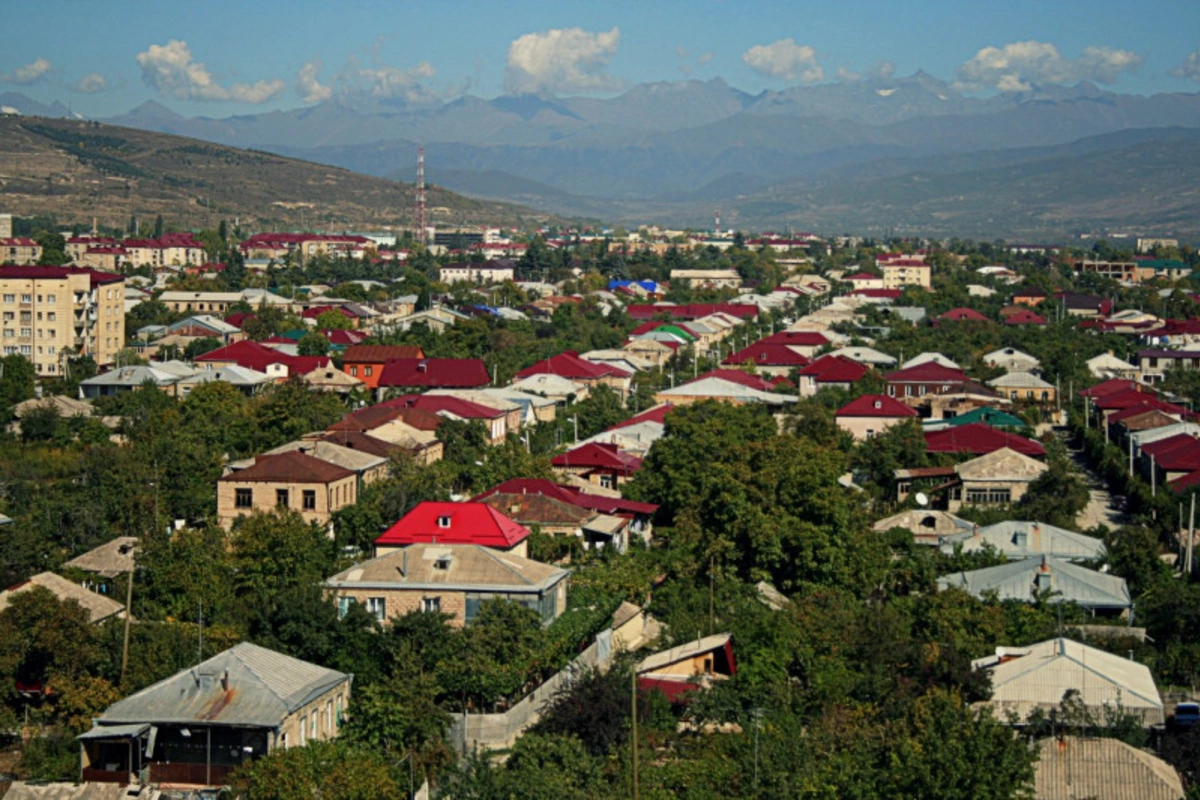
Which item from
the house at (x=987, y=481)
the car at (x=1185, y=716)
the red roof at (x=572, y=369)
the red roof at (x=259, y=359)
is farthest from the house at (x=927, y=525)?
the red roof at (x=259, y=359)

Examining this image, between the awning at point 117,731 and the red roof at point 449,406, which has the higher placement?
the red roof at point 449,406

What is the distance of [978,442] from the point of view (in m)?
26.8

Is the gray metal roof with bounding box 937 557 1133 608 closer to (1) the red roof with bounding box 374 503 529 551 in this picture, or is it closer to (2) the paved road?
(2) the paved road

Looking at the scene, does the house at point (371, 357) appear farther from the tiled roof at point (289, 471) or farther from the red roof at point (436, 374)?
the tiled roof at point (289, 471)

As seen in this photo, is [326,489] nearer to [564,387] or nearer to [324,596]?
[324,596]

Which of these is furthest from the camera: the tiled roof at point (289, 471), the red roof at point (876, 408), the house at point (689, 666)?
the red roof at point (876, 408)

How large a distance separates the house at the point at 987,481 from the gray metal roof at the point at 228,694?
1242 centimetres

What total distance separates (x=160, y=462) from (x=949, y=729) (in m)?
13.9

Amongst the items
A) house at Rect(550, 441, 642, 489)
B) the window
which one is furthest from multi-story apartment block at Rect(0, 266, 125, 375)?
the window

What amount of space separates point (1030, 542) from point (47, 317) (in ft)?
84.4

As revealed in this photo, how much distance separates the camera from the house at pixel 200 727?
1273 cm

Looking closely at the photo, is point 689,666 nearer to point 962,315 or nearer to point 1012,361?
point 1012,361

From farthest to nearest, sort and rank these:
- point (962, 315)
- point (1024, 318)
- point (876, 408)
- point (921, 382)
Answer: point (1024, 318)
point (962, 315)
point (921, 382)
point (876, 408)

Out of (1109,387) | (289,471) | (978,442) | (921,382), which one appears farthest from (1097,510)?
(1109,387)
